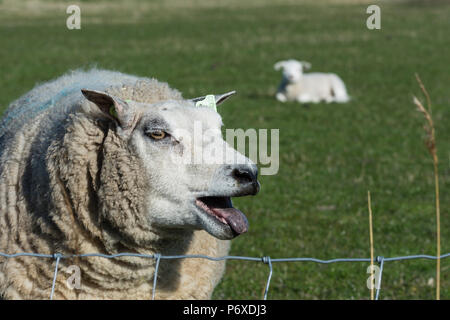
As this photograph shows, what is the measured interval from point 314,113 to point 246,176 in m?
9.49

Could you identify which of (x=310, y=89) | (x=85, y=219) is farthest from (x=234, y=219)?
(x=310, y=89)

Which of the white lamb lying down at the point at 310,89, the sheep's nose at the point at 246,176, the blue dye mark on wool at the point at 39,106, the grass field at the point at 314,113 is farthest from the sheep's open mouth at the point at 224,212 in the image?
the white lamb lying down at the point at 310,89

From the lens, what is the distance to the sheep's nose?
118 inches

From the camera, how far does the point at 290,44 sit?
72.9ft

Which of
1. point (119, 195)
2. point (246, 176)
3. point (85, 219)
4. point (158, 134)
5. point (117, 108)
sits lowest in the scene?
point (85, 219)

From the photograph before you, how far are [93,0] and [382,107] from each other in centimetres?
3353

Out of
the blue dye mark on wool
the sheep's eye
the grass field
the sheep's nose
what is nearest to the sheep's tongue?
the sheep's nose

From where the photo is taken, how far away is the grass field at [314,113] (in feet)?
19.2

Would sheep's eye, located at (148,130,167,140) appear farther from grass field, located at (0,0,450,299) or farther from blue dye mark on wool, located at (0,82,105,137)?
grass field, located at (0,0,450,299)

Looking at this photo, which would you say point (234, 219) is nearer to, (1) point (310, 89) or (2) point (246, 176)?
(2) point (246, 176)

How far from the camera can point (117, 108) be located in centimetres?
333

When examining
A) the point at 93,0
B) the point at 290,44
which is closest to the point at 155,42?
the point at 290,44

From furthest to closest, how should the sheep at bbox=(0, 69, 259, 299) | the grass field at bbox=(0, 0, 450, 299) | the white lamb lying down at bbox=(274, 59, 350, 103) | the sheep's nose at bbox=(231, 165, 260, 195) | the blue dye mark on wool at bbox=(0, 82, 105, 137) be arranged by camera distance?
1. the white lamb lying down at bbox=(274, 59, 350, 103)
2. the grass field at bbox=(0, 0, 450, 299)
3. the blue dye mark on wool at bbox=(0, 82, 105, 137)
4. the sheep at bbox=(0, 69, 259, 299)
5. the sheep's nose at bbox=(231, 165, 260, 195)
